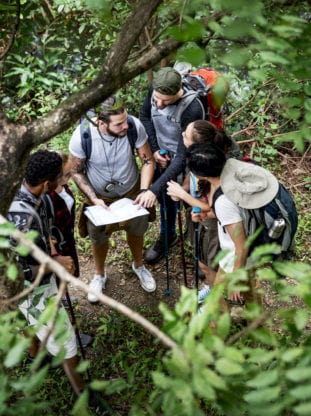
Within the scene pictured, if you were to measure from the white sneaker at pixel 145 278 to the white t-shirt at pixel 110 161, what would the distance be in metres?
0.84

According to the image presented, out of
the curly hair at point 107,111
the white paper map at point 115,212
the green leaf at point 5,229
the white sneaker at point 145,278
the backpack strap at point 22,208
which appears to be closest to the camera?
the green leaf at point 5,229

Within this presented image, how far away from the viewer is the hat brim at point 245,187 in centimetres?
244

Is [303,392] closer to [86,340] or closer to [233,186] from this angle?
[233,186]

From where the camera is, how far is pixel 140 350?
3379 mm

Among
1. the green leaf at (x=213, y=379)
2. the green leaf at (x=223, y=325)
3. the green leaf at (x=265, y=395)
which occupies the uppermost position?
the green leaf at (x=213, y=379)

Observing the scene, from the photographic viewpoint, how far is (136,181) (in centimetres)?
359

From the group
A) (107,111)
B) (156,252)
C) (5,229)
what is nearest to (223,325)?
(5,229)

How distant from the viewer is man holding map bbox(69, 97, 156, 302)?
3.16 m

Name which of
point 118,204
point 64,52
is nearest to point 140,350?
point 118,204

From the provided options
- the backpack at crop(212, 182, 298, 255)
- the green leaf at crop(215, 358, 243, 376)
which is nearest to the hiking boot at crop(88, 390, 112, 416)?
the backpack at crop(212, 182, 298, 255)

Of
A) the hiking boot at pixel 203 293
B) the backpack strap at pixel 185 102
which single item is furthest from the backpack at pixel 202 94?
the hiking boot at pixel 203 293

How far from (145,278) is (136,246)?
326 mm

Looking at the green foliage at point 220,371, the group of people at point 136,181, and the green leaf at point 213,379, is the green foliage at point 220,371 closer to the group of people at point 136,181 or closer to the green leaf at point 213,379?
the green leaf at point 213,379

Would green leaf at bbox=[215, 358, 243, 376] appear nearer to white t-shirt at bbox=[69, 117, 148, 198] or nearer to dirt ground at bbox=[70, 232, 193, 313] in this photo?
white t-shirt at bbox=[69, 117, 148, 198]
